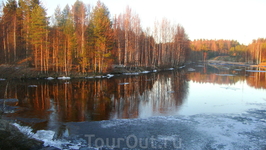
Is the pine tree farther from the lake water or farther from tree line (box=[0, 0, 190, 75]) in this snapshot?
the lake water

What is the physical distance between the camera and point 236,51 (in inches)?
4584

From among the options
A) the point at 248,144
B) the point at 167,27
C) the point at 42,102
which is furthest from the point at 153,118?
the point at 167,27

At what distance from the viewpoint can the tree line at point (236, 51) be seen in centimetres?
8675

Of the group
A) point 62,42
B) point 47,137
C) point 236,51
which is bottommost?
point 47,137

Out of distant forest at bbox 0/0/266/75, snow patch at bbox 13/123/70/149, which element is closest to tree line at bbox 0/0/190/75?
distant forest at bbox 0/0/266/75

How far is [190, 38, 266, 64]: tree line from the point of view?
285 ft

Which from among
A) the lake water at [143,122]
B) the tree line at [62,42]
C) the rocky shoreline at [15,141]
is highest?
the tree line at [62,42]

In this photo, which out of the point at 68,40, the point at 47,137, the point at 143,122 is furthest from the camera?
the point at 68,40

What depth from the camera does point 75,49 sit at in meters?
34.6

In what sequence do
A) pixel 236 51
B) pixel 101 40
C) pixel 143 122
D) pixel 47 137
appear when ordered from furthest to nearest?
1. pixel 236 51
2. pixel 101 40
3. pixel 143 122
4. pixel 47 137

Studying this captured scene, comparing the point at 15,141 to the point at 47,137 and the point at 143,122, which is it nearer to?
the point at 47,137

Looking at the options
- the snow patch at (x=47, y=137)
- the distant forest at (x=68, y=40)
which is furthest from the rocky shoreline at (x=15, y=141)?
the distant forest at (x=68, y=40)

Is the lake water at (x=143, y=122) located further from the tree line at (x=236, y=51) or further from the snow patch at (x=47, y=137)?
the tree line at (x=236, y=51)

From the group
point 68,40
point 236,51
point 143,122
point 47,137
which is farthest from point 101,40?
point 236,51
